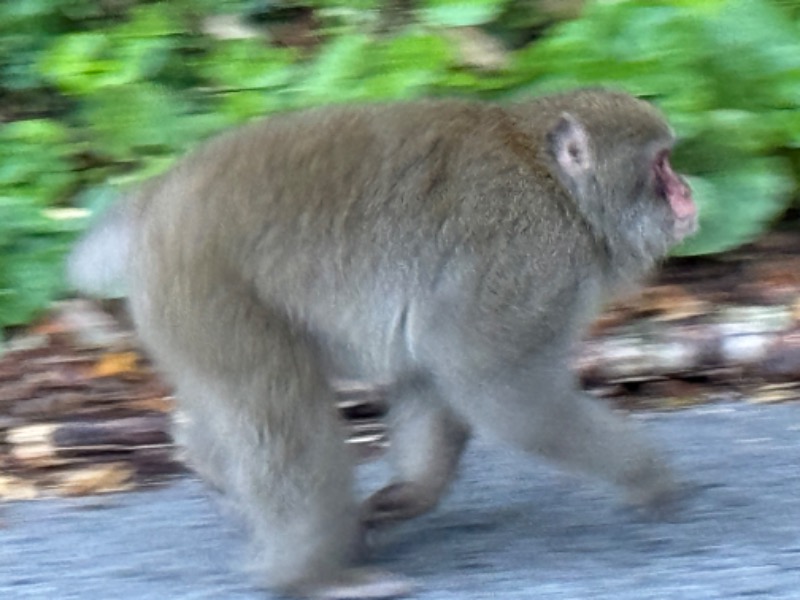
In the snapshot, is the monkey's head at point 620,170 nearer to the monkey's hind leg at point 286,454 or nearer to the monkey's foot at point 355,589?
the monkey's hind leg at point 286,454

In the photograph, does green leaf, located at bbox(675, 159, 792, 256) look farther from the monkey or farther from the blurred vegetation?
the monkey

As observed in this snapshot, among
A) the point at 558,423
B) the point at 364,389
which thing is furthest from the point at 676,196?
the point at 364,389

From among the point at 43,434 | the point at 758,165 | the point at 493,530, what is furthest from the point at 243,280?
the point at 758,165

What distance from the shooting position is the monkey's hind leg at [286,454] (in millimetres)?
3764

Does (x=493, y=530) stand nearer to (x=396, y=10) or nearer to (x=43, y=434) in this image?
(x=43, y=434)

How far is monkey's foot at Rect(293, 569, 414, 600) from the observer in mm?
3834

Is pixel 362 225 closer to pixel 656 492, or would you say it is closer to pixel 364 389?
pixel 656 492

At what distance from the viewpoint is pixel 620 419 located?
13.1 feet

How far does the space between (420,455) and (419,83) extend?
6.02ft

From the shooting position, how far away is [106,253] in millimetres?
4078

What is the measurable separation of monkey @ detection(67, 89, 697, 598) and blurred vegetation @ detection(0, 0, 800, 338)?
5.09ft

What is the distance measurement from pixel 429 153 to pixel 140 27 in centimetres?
297

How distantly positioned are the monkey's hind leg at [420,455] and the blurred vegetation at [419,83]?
159 cm

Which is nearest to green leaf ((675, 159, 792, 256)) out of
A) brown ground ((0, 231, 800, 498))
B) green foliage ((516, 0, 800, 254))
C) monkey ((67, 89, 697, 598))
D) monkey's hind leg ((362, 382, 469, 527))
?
green foliage ((516, 0, 800, 254))
